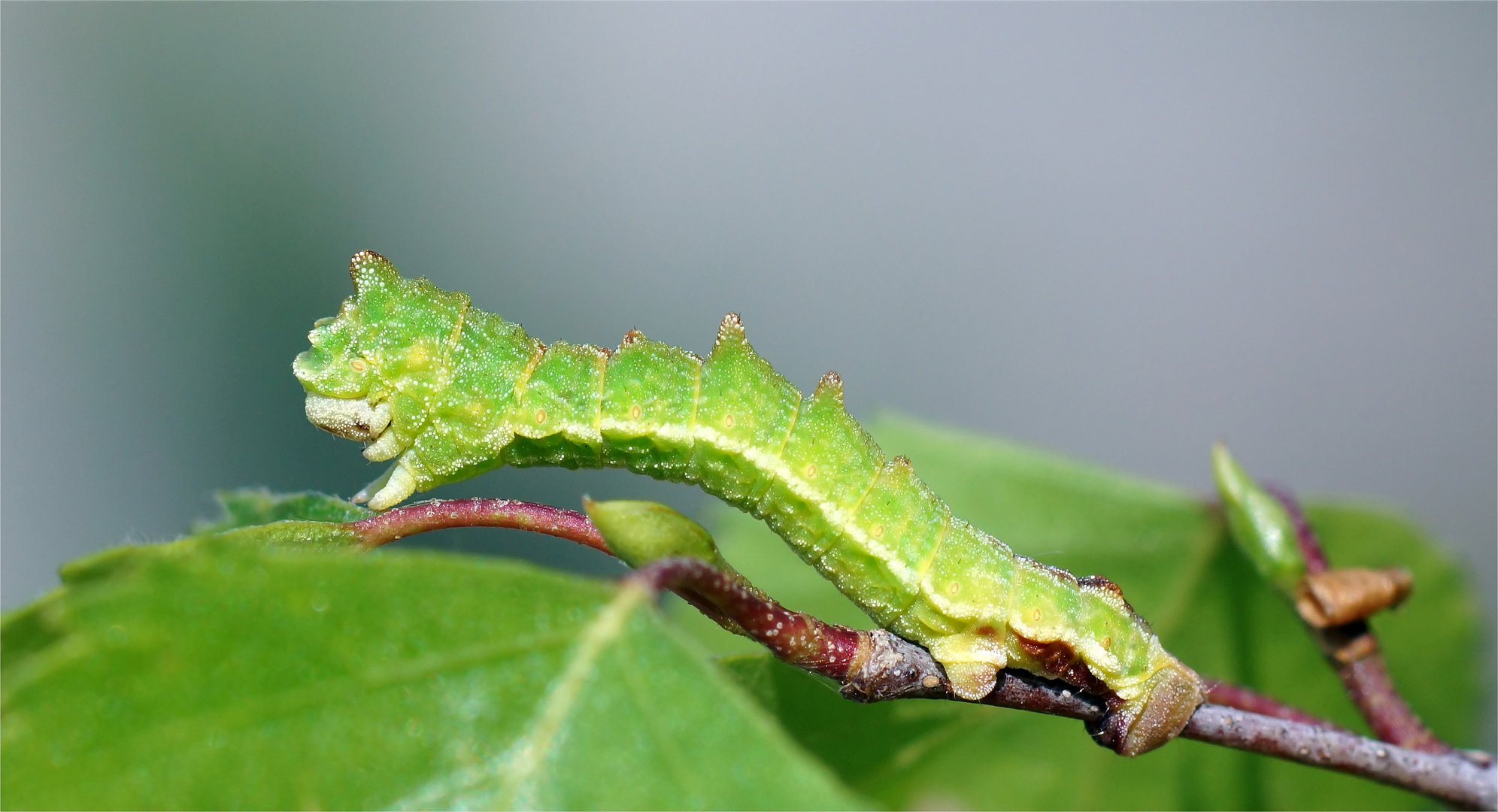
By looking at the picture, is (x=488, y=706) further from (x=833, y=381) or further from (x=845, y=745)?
(x=845, y=745)

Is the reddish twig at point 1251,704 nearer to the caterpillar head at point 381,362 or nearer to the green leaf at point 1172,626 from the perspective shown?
the green leaf at point 1172,626

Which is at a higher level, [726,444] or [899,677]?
[726,444]

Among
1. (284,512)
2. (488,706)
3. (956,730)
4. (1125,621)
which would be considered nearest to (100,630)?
(488,706)

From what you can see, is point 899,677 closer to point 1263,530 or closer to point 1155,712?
point 1155,712

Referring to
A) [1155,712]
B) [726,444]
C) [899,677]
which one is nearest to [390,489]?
[726,444]

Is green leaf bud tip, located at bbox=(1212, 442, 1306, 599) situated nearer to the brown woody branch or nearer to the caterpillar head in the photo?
the brown woody branch

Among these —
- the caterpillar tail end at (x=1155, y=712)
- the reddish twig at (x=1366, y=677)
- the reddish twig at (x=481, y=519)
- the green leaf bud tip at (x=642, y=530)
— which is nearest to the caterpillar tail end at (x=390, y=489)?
the reddish twig at (x=481, y=519)
